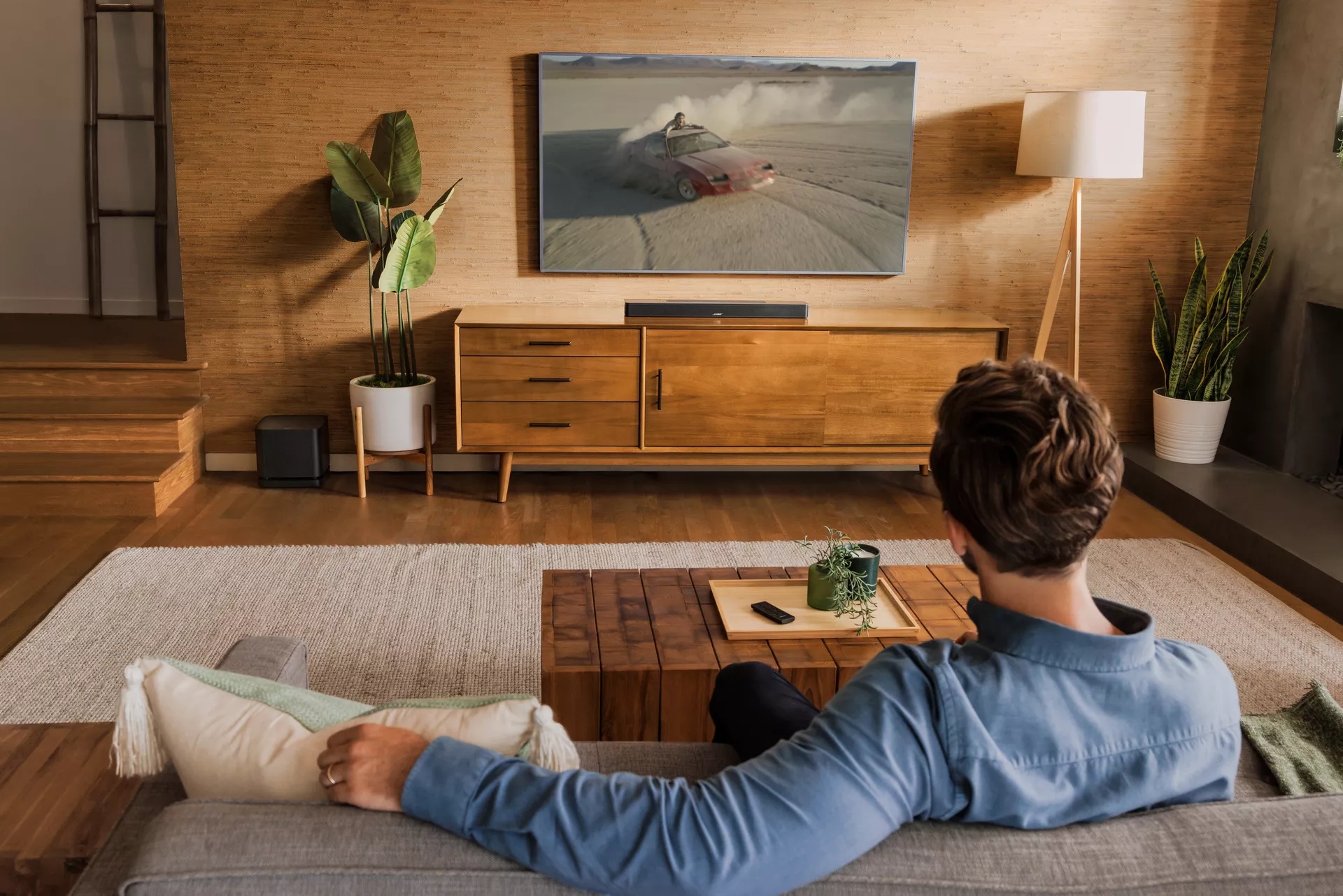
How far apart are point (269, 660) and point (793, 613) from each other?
1.08 m

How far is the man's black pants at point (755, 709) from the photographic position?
162 centimetres

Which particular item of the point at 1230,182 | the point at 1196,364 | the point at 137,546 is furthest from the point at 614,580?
the point at 1230,182

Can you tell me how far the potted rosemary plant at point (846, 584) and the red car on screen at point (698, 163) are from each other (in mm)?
2385

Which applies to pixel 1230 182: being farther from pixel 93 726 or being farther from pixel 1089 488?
pixel 93 726

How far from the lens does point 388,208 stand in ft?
14.1

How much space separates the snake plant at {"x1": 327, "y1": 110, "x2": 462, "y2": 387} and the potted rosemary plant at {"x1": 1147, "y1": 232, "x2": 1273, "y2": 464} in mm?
2840

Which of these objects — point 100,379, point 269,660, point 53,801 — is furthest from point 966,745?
point 100,379

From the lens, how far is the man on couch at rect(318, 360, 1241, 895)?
1017 mm

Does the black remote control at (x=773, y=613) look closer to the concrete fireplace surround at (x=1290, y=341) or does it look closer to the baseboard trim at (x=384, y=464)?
the concrete fireplace surround at (x=1290, y=341)

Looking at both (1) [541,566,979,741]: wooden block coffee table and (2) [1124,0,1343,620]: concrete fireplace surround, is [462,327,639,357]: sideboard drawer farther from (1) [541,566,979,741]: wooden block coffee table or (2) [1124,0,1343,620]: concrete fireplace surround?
(2) [1124,0,1343,620]: concrete fireplace surround

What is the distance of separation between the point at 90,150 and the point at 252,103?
2.08 m

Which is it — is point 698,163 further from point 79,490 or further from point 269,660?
point 269,660

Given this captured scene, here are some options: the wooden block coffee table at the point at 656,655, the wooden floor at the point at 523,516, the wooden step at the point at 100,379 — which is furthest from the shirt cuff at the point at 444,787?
the wooden step at the point at 100,379

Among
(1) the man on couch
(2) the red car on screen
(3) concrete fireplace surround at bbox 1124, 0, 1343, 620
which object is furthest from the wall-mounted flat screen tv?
(1) the man on couch
